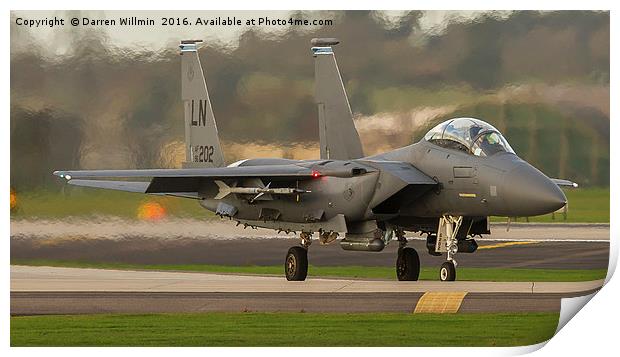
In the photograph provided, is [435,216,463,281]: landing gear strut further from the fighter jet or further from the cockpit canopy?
the cockpit canopy

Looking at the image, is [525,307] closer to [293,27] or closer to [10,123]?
[293,27]

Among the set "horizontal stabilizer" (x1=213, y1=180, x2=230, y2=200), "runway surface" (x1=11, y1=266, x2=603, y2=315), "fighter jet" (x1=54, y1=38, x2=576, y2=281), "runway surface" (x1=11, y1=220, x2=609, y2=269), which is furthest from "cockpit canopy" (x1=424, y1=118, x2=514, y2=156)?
"horizontal stabilizer" (x1=213, y1=180, x2=230, y2=200)

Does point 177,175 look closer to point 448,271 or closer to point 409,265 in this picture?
point 409,265

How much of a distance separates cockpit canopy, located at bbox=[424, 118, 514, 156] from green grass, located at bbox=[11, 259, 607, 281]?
3150 mm

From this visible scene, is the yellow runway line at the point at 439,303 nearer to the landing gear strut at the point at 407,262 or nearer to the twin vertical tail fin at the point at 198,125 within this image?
the landing gear strut at the point at 407,262

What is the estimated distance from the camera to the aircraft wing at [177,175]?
77.2 feet

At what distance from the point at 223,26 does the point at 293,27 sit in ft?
3.92

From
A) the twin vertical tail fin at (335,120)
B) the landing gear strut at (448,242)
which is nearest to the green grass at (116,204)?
the landing gear strut at (448,242)

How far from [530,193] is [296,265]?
16.7 feet

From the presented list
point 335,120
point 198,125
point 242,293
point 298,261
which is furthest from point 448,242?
point 198,125

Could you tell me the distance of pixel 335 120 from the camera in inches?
1059

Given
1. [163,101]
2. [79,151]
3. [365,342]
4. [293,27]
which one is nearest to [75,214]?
[79,151]

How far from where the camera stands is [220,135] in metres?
26.9

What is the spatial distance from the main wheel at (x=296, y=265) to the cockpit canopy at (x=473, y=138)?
3556mm
